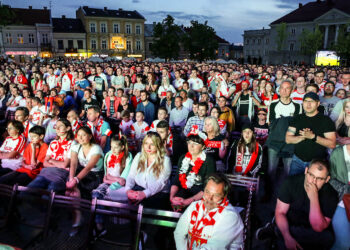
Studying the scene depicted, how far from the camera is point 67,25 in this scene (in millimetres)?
55969

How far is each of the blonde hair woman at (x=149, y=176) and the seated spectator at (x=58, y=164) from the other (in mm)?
944

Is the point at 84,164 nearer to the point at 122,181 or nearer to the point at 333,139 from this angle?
the point at 122,181

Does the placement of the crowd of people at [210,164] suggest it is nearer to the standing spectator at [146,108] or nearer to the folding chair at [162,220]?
the folding chair at [162,220]

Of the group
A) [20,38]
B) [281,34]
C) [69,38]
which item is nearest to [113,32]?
[69,38]

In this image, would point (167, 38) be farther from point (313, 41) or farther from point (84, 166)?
point (84, 166)

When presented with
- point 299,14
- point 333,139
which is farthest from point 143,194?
point 299,14

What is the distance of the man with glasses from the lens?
2801mm

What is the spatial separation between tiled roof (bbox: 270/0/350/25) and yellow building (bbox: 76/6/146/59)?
1327 inches

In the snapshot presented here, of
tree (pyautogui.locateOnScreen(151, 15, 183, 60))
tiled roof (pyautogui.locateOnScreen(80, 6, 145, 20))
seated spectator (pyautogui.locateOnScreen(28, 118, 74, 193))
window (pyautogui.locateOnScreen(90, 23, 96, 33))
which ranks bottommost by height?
seated spectator (pyautogui.locateOnScreen(28, 118, 74, 193))

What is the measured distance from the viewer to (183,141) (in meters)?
6.20

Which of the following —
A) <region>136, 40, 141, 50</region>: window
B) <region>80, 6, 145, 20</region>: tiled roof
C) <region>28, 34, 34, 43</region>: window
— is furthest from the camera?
<region>136, 40, 141, 50</region>: window

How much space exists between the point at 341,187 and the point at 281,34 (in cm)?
6070

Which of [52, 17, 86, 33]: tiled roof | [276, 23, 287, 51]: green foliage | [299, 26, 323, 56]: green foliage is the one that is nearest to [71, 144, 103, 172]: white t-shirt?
[299, 26, 323, 56]: green foliage

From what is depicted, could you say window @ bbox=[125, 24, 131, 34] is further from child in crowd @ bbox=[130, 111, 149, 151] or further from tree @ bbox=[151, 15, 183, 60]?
child in crowd @ bbox=[130, 111, 149, 151]
